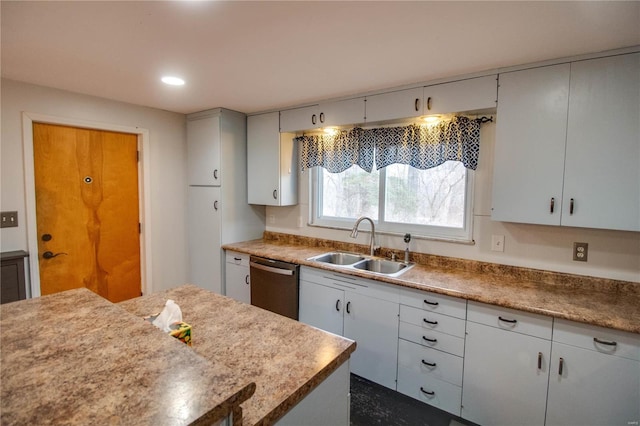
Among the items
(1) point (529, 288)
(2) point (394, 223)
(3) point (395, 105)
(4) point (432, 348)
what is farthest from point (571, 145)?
(4) point (432, 348)

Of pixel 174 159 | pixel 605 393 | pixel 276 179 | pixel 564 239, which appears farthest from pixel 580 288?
pixel 174 159

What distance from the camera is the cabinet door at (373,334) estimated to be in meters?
2.28

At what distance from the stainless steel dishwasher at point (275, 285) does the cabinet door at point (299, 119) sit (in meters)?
1.28

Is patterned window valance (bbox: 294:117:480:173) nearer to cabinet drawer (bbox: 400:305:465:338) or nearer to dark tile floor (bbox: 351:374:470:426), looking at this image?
cabinet drawer (bbox: 400:305:465:338)

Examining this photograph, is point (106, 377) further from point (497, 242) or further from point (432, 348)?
point (497, 242)

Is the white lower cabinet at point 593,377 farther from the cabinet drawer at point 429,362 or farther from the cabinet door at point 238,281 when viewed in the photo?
the cabinet door at point 238,281

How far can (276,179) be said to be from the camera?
3277 millimetres

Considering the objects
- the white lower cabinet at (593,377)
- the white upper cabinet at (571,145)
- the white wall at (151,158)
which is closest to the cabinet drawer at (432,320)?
the white lower cabinet at (593,377)

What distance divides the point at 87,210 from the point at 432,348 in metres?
3.09

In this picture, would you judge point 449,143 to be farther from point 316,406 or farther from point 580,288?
point 316,406

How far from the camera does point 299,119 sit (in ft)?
10.0

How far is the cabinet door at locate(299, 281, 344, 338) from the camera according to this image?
254 cm

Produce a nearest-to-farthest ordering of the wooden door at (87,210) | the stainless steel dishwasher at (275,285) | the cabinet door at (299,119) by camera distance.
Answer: the wooden door at (87,210) → the stainless steel dishwasher at (275,285) → the cabinet door at (299,119)

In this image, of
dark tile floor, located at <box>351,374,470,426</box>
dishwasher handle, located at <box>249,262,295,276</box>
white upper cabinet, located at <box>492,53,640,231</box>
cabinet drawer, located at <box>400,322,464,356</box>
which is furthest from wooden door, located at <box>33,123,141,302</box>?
white upper cabinet, located at <box>492,53,640,231</box>
